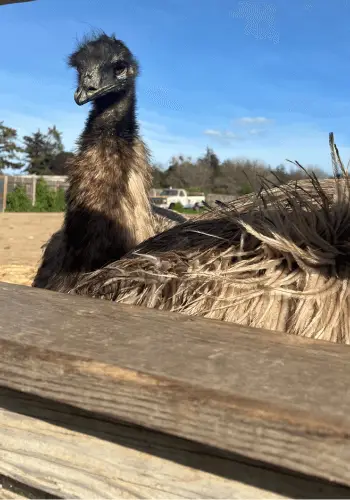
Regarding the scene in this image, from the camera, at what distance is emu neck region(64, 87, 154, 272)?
3.52 m

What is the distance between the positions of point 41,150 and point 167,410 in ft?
214

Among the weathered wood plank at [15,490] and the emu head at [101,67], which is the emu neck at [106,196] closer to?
the emu head at [101,67]

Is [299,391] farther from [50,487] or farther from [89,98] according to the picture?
[89,98]

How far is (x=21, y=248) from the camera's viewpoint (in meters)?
11.9

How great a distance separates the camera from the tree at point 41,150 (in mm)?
61500

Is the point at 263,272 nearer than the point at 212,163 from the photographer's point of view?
Yes

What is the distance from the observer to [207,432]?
813 mm

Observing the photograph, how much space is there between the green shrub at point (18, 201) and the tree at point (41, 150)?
106ft

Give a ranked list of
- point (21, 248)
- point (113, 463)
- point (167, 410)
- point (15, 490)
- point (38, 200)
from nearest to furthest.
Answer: point (167, 410)
point (113, 463)
point (15, 490)
point (21, 248)
point (38, 200)

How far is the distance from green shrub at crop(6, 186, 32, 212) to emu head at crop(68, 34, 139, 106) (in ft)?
80.6

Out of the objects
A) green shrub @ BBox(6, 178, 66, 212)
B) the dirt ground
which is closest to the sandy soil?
the dirt ground

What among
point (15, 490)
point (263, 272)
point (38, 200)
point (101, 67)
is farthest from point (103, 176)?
point (38, 200)

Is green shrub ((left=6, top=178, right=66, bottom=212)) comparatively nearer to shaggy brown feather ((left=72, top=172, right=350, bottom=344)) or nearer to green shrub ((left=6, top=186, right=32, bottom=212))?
green shrub ((left=6, top=186, right=32, bottom=212))

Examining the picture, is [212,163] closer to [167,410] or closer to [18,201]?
[18,201]
